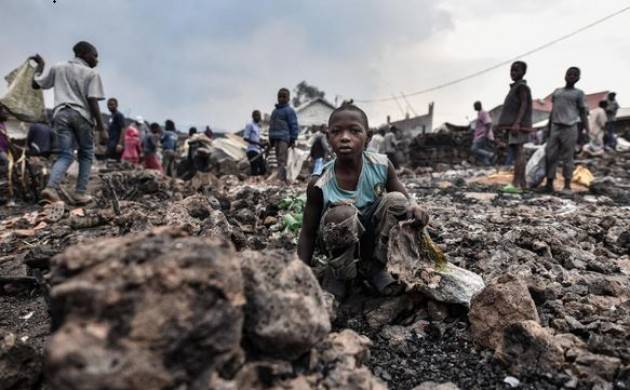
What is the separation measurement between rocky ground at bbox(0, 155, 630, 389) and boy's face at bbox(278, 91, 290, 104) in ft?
14.5

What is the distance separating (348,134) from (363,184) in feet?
0.96

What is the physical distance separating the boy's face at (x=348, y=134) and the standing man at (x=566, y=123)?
491 centimetres

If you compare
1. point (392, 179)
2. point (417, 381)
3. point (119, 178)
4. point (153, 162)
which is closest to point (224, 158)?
point (153, 162)

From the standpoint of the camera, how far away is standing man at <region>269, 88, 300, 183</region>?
7.23m

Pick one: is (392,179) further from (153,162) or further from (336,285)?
(153,162)

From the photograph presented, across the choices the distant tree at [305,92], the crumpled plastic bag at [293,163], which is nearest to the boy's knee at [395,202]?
the crumpled plastic bag at [293,163]

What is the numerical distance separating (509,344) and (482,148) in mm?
10660

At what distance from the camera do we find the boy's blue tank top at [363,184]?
2.12 metres

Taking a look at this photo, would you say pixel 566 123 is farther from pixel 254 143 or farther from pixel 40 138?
pixel 40 138

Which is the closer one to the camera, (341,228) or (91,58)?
(341,228)

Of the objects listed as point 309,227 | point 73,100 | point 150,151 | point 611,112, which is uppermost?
point 611,112

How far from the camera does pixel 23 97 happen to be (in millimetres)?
5012

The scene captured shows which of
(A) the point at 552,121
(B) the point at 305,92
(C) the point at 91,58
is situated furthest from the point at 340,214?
Result: (B) the point at 305,92

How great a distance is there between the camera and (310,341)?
108 cm
